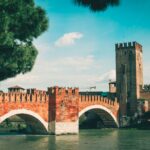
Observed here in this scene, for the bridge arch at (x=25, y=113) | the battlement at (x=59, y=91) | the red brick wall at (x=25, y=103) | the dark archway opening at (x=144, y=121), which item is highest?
the battlement at (x=59, y=91)

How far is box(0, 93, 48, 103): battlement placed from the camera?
91.4 feet

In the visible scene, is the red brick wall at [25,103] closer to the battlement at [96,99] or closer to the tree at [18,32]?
the battlement at [96,99]

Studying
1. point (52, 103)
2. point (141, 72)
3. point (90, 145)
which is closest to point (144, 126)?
point (141, 72)

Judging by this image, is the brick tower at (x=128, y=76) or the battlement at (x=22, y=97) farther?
the brick tower at (x=128, y=76)

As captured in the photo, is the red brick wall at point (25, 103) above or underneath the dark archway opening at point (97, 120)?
above

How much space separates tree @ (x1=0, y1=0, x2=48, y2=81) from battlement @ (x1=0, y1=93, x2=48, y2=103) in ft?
55.6

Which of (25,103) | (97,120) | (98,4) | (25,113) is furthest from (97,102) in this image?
(98,4)

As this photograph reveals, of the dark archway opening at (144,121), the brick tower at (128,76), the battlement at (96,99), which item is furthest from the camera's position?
the brick tower at (128,76)

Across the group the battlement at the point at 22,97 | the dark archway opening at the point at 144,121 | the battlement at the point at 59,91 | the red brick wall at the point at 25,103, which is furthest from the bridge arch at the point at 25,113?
the dark archway opening at the point at 144,121

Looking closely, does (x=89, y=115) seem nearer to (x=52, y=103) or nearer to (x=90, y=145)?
(x=52, y=103)

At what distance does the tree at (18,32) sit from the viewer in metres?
9.80

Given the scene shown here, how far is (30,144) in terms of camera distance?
24531mm

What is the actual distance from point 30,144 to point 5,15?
16.0m

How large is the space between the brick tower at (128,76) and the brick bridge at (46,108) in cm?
1261
